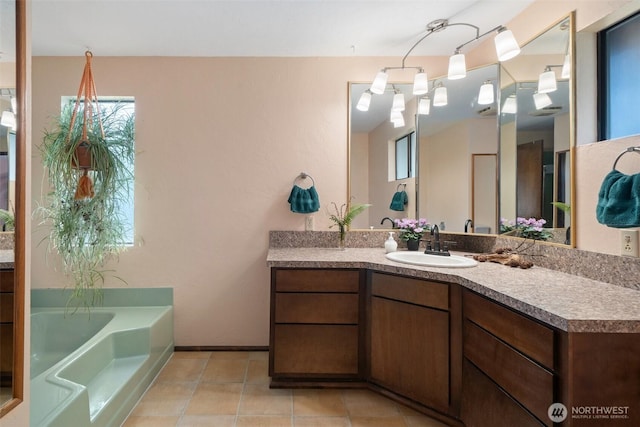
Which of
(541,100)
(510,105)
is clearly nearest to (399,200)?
(510,105)

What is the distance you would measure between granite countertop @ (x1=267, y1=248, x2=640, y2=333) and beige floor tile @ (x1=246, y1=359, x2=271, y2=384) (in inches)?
33.8

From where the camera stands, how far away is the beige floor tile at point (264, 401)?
5.71 feet

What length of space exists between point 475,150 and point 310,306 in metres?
1.59

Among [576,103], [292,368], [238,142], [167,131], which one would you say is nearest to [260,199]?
[238,142]

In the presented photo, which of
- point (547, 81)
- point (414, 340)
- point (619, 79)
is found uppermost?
point (547, 81)

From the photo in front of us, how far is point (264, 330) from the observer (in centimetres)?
247

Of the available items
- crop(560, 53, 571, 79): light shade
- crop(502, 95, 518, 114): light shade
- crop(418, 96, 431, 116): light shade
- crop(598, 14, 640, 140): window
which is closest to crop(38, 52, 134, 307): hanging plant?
crop(418, 96, 431, 116): light shade

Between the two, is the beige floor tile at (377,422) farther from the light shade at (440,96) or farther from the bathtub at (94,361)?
the light shade at (440,96)

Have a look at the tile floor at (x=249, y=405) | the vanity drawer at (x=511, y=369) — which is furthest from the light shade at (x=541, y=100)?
the tile floor at (x=249, y=405)

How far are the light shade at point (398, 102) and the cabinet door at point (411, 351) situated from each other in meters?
1.50

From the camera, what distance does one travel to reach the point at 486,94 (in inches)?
81.6

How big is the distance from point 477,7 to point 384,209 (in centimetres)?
146

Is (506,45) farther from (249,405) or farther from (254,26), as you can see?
(249,405)

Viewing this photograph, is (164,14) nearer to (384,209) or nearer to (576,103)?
(384,209)
